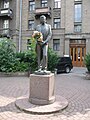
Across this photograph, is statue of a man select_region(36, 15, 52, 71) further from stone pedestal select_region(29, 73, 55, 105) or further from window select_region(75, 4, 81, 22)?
window select_region(75, 4, 81, 22)

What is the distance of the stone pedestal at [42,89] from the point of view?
6.04 metres

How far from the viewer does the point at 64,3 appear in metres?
26.9

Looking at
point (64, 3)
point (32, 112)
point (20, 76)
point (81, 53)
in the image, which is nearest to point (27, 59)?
point (20, 76)

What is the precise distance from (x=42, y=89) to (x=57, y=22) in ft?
73.1

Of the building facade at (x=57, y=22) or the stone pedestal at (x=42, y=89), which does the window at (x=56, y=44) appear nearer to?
the building facade at (x=57, y=22)

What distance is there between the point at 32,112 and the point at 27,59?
1053 cm

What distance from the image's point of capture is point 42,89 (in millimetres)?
6074

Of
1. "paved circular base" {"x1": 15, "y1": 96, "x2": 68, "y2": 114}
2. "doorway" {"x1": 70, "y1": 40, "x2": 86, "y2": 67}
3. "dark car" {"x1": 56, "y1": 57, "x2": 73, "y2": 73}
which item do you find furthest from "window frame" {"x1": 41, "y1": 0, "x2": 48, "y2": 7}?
"paved circular base" {"x1": 15, "y1": 96, "x2": 68, "y2": 114}

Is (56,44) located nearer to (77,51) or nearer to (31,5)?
(77,51)

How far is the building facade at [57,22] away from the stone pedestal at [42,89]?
20258 millimetres

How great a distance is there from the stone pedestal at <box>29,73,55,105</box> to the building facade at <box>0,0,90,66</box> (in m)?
20.3

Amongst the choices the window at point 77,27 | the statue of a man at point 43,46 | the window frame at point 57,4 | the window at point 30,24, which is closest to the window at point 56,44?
the window at point 77,27

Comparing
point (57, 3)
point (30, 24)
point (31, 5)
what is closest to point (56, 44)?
point (30, 24)

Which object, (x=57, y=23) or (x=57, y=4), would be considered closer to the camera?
(x=57, y=23)
